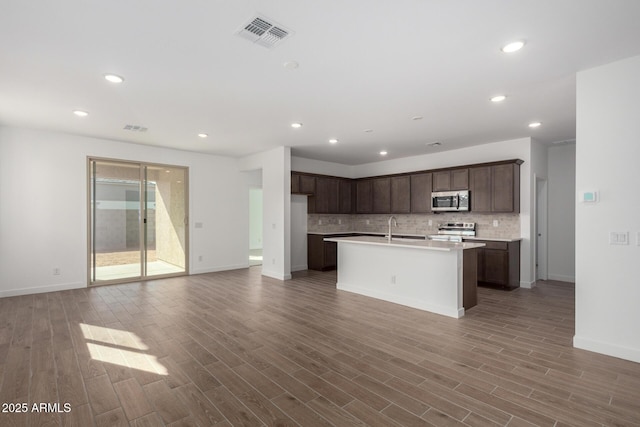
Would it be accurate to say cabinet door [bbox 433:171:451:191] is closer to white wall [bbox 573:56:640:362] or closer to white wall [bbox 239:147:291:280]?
white wall [bbox 239:147:291:280]

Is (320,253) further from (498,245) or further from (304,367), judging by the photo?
(304,367)

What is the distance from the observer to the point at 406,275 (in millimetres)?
4809

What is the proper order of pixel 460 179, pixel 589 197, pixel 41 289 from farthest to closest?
pixel 460 179 < pixel 41 289 < pixel 589 197

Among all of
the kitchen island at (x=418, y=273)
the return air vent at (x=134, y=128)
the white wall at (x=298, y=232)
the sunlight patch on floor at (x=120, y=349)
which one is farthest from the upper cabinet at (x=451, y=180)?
the sunlight patch on floor at (x=120, y=349)

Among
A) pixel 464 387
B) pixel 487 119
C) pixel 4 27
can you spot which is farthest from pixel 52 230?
pixel 487 119

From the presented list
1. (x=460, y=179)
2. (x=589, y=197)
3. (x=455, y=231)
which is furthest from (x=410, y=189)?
(x=589, y=197)

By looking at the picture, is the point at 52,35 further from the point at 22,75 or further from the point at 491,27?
the point at 491,27

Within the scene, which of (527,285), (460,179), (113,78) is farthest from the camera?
(460,179)

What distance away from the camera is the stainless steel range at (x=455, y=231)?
21.9 feet

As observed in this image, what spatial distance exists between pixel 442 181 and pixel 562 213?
8.12 ft

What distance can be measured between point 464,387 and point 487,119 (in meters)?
3.97

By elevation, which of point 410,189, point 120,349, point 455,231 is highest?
point 410,189

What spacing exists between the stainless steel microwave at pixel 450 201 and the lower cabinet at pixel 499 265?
0.89 m

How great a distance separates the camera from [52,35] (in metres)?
2.58
